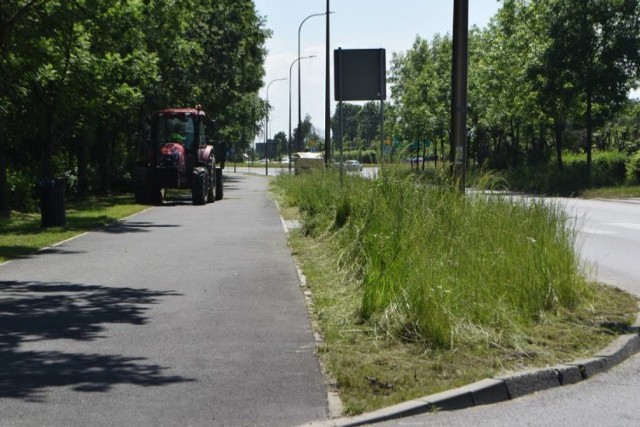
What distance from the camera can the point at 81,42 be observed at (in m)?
24.8

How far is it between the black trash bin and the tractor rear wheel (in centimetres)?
999

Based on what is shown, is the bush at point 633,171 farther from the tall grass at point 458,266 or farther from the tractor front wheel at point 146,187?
the tall grass at point 458,266

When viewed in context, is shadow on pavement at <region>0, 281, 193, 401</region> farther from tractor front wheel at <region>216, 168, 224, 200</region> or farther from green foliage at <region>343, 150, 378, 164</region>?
tractor front wheel at <region>216, 168, 224, 200</region>

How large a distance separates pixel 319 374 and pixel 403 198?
19.1 ft

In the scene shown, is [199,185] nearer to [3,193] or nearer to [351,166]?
[3,193]

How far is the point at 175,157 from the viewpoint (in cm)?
3092

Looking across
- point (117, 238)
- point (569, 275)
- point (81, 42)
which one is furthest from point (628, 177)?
point (569, 275)

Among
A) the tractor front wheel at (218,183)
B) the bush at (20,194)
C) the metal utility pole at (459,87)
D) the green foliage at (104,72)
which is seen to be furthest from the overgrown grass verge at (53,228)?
the metal utility pole at (459,87)

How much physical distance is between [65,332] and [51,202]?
1291 cm

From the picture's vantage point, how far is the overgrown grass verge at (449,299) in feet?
23.7

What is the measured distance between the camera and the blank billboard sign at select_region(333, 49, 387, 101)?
17.5 meters

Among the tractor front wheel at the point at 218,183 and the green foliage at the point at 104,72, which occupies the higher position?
the green foliage at the point at 104,72

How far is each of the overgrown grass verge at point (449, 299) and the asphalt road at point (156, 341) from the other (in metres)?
0.42

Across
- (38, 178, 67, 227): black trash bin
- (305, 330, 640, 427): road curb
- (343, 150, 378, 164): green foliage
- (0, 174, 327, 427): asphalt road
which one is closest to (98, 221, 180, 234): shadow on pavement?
(38, 178, 67, 227): black trash bin
